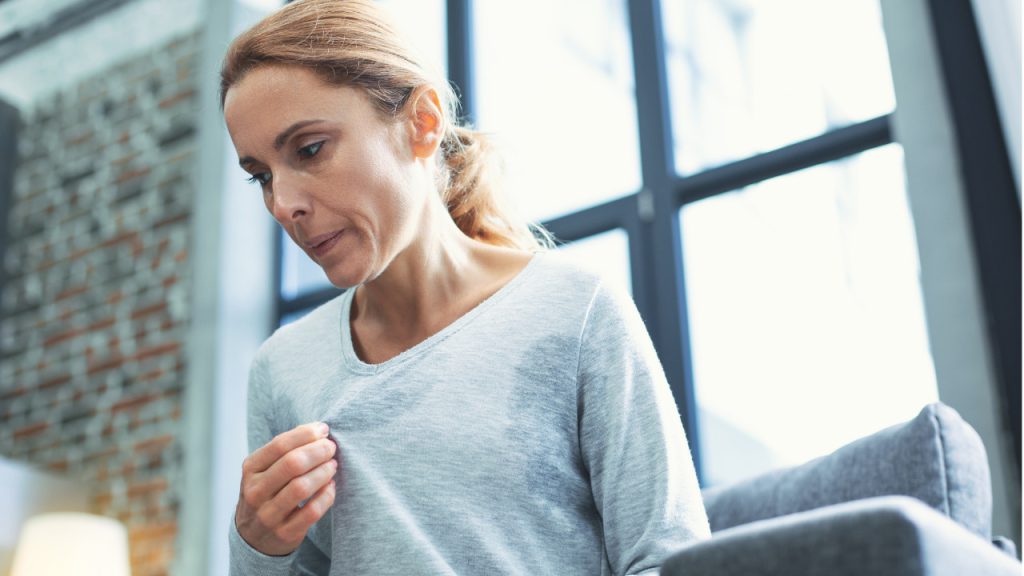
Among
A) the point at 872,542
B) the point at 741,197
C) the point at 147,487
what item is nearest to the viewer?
the point at 872,542

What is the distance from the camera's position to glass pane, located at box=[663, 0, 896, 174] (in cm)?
325

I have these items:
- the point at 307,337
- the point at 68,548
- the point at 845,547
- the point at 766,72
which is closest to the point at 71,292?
the point at 68,548

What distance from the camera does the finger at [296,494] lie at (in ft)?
3.66

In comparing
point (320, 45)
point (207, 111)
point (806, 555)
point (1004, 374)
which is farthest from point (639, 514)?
point (207, 111)

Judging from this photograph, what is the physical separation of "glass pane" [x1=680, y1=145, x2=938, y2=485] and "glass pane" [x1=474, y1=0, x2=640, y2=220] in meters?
0.44

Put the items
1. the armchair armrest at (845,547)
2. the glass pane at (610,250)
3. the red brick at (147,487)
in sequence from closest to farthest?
the armchair armrest at (845,547) < the glass pane at (610,250) < the red brick at (147,487)

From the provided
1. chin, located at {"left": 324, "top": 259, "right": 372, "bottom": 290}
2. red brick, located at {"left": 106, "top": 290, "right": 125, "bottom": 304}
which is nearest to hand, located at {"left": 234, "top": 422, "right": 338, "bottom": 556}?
chin, located at {"left": 324, "top": 259, "right": 372, "bottom": 290}

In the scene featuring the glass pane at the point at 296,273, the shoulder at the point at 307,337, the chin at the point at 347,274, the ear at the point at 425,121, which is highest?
the glass pane at the point at 296,273

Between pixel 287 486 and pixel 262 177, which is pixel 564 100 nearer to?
pixel 262 177

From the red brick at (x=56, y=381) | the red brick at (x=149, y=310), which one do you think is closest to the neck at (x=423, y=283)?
the red brick at (x=149, y=310)

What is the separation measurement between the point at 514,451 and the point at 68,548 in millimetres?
2829

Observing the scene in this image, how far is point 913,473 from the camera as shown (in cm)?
144

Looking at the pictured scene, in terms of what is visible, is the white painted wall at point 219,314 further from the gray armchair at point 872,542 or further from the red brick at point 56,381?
the gray armchair at point 872,542

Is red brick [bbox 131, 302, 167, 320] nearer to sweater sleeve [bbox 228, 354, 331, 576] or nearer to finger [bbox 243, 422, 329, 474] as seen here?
sweater sleeve [bbox 228, 354, 331, 576]
